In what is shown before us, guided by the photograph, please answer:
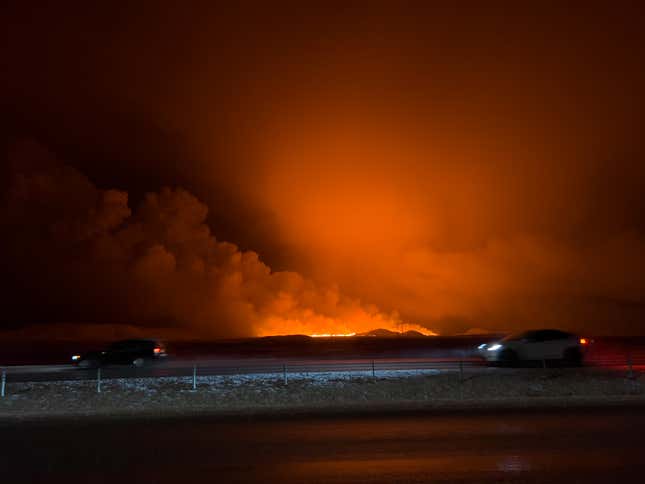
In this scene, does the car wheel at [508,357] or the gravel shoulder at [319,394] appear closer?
the gravel shoulder at [319,394]

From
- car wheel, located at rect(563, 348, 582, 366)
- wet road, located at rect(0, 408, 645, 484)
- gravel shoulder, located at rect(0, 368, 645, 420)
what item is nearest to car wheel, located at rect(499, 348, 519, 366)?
car wheel, located at rect(563, 348, 582, 366)

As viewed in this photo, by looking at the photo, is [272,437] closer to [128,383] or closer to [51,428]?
[51,428]

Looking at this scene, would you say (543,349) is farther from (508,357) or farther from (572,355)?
(508,357)

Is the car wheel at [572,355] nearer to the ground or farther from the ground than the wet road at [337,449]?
farther from the ground

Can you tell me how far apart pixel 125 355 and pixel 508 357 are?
18105 millimetres

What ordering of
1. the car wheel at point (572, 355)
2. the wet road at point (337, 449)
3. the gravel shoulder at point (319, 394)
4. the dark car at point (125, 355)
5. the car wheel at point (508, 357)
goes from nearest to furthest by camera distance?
the wet road at point (337, 449) → the gravel shoulder at point (319, 394) → the car wheel at point (572, 355) → the car wheel at point (508, 357) → the dark car at point (125, 355)

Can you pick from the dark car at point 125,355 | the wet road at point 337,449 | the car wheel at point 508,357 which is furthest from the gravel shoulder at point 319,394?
the dark car at point 125,355

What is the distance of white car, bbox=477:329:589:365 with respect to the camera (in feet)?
85.5

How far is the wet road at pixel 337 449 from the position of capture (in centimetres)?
930

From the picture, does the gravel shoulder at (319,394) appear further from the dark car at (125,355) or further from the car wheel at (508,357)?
the dark car at (125,355)

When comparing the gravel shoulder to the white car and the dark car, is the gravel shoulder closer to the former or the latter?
the white car

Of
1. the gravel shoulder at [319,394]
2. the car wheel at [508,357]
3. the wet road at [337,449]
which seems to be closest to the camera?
the wet road at [337,449]

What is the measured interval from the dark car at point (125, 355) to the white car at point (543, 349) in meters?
16.2

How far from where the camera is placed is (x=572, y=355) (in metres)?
26.1
